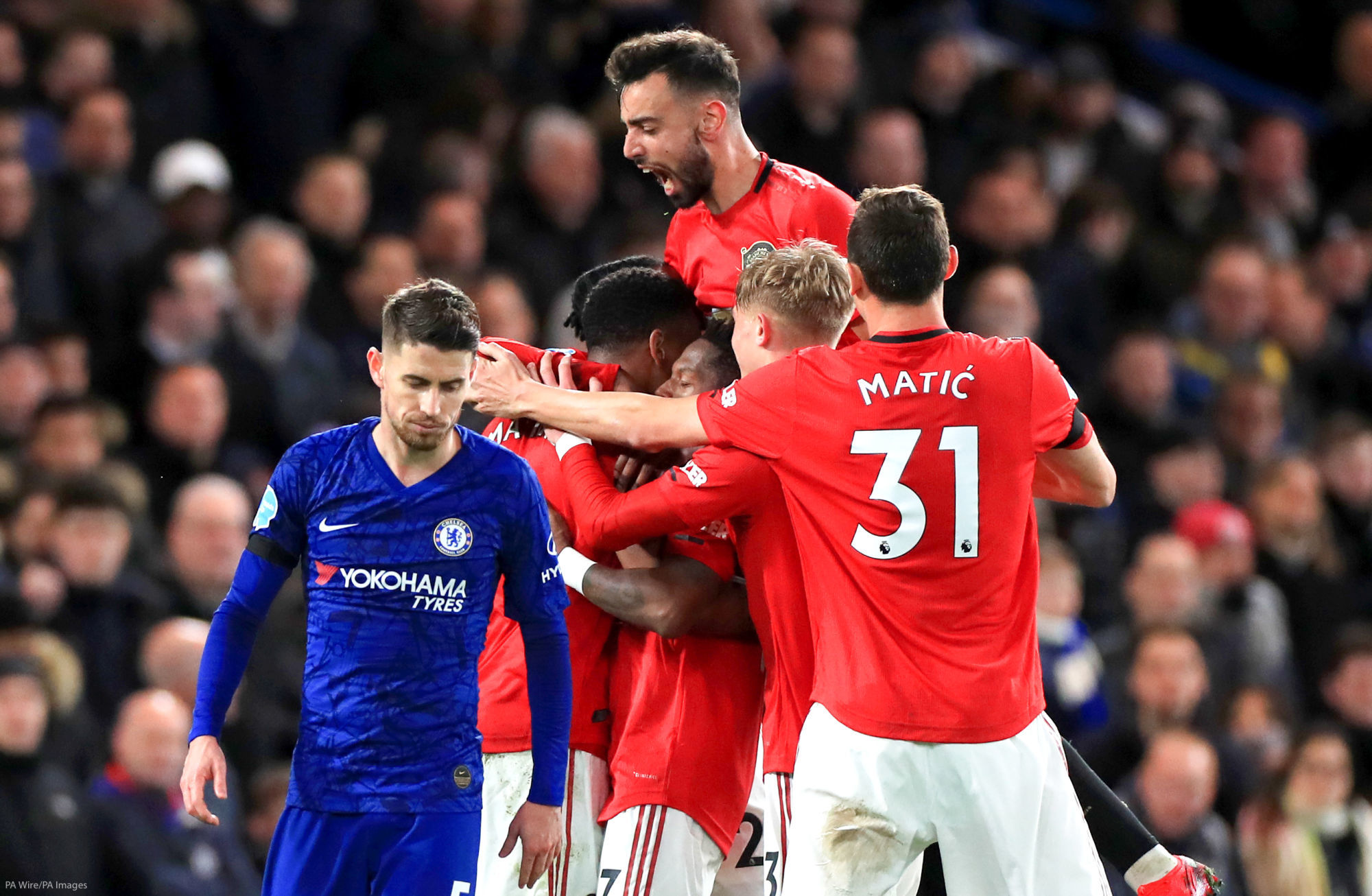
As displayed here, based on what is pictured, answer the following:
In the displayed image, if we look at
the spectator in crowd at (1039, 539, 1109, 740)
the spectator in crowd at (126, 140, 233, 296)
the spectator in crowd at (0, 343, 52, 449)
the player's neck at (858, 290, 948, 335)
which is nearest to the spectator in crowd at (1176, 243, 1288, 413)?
the spectator in crowd at (1039, 539, 1109, 740)

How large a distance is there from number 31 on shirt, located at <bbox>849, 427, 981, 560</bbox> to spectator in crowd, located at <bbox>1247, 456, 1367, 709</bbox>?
6584mm

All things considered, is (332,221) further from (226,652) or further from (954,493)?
(954,493)

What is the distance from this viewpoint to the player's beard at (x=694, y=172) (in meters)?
5.93

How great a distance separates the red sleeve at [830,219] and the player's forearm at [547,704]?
1669mm

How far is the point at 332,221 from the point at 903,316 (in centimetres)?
544

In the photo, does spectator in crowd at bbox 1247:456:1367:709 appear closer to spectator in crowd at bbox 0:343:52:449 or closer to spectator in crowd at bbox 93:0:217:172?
spectator in crowd at bbox 93:0:217:172

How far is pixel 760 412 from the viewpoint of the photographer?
→ 4891 millimetres

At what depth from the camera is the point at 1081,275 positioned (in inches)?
470

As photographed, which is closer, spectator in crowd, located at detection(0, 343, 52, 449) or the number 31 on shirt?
the number 31 on shirt

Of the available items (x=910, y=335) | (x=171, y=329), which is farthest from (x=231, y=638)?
(x=171, y=329)

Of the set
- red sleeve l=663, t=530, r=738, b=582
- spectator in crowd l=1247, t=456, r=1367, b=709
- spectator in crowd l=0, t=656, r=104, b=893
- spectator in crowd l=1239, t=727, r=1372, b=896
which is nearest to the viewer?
red sleeve l=663, t=530, r=738, b=582

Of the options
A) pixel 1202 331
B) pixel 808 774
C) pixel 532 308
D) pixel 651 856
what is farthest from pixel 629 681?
pixel 1202 331

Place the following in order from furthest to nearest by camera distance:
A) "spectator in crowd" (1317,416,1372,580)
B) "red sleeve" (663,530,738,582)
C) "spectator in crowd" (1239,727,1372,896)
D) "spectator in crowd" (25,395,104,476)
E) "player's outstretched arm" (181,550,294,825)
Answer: "spectator in crowd" (1317,416,1372,580) → "spectator in crowd" (1239,727,1372,896) → "spectator in crowd" (25,395,104,476) → "red sleeve" (663,530,738,582) → "player's outstretched arm" (181,550,294,825)

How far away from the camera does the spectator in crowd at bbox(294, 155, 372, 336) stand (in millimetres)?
9586
